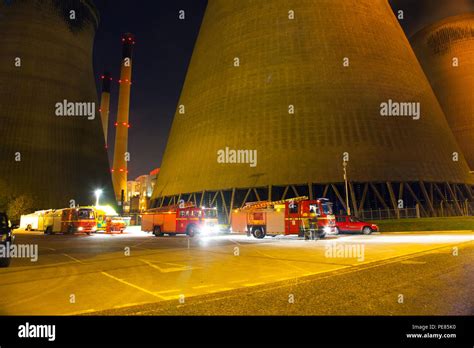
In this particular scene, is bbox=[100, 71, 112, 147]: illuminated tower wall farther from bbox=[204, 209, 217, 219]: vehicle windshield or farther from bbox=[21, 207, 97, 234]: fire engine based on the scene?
bbox=[204, 209, 217, 219]: vehicle windshield

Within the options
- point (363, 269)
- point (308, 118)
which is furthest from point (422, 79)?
point (363, 269)

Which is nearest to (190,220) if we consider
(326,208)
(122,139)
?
(326,208)

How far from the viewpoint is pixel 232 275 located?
8.34m

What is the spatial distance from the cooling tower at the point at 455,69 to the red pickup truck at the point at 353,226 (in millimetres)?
32278

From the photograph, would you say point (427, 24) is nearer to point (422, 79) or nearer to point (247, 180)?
point (422, 79)

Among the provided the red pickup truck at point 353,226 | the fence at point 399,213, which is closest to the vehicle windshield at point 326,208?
the red pickup truck at point 353,226

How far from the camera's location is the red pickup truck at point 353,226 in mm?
24719

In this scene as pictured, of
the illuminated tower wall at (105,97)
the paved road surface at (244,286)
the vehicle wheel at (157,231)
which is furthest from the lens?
the illuminated tower wall at (105,97)

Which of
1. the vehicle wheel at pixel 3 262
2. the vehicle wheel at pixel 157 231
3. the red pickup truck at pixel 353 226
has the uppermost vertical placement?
the vehicle wheel at pixel 3 262

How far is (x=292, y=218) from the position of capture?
66.1 feet

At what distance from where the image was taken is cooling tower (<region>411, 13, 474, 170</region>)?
48.2m

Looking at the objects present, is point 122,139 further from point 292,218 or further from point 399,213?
point 292,218

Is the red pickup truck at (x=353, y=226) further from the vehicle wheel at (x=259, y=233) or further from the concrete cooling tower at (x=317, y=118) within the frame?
the vehicle wheel at (x=259, y=233)
